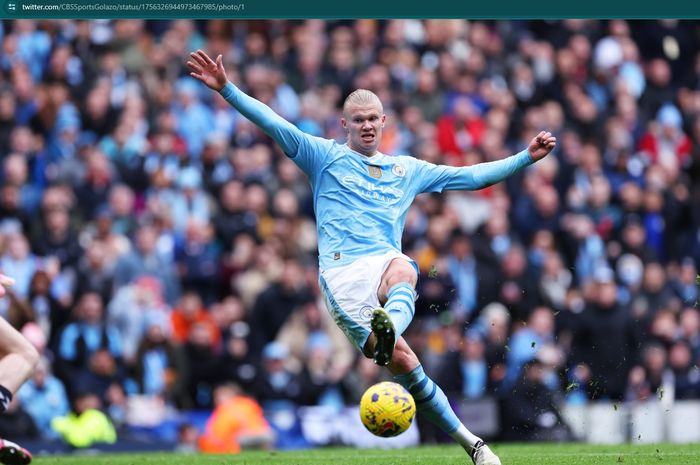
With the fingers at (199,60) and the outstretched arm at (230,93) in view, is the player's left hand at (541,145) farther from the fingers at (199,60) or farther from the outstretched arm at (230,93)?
the fingers at (199,60)

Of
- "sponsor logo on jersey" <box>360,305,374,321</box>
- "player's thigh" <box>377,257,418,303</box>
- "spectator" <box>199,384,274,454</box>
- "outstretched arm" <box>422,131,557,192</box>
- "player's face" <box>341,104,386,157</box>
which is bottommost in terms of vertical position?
"spectator" <box>199,384,274,454</box>

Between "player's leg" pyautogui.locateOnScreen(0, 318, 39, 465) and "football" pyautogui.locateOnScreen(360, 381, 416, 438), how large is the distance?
237 cm

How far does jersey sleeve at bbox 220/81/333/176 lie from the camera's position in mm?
10438

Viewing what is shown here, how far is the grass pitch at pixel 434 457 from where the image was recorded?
11.8 m

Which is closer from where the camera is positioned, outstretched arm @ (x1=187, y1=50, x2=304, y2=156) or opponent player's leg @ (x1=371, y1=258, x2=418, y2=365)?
opponent player's leg @ (x1=371, y1=258, x2=418, y2=365)

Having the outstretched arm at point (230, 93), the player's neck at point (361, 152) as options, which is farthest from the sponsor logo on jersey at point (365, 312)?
the outstretched arm at point (230, 93)

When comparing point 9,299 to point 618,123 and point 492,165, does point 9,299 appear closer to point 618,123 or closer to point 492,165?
point 492,165

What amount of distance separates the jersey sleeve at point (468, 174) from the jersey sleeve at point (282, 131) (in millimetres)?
803

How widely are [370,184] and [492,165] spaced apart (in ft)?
3.22

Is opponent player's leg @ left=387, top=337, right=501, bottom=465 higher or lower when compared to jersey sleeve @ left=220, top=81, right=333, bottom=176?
lower

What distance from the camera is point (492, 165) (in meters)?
10.9

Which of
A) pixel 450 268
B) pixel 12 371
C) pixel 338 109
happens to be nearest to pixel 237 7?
pixel 450 268

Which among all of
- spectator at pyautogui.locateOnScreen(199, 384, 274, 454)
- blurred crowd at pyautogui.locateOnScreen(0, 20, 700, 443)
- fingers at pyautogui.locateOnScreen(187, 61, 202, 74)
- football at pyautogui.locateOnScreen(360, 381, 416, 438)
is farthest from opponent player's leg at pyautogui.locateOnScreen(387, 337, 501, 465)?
spectator at pyautogui.locateOnScreen(199, 384, 274, 454)

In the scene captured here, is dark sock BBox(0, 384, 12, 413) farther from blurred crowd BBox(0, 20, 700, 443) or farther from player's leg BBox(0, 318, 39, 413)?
blurred crowd BBox(0, 20, 700, 443)
